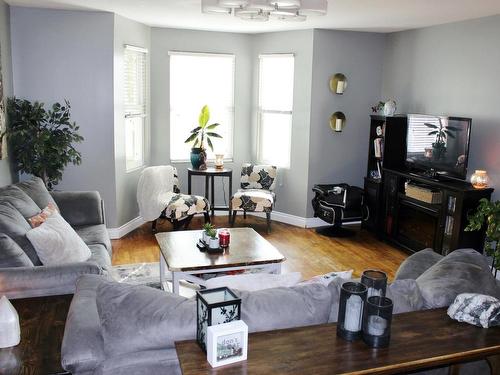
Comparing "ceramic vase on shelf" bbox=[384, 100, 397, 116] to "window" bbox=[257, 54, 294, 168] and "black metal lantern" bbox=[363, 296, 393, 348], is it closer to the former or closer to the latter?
"window" bbox=[257, 54, 294, 168]

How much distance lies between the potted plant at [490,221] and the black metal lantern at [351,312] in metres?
2.71

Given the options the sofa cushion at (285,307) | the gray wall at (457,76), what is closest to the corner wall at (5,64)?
the sofa cushion at (285,307)

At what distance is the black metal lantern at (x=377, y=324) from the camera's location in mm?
1807

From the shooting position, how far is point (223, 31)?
21.2 feet

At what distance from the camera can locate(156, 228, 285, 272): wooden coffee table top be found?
3.69m

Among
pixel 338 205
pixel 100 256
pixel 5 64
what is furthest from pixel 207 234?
pixel 5 64

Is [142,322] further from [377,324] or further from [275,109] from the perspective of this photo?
[275,109]

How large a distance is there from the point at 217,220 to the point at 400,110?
2.70 metres

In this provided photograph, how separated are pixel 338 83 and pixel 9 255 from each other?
4.41m

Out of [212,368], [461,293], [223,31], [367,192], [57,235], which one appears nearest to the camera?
[212,368]

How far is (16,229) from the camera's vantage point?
10.4ft

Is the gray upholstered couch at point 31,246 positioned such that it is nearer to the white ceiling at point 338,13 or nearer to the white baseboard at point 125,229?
the white baseboard at point 125,229

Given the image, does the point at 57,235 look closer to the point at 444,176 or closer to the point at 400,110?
the point at 444,176

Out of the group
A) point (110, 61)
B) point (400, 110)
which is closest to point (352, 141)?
point (400, 110)
